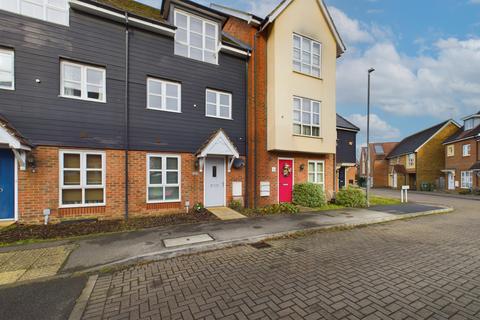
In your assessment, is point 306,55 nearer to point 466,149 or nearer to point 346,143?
point 346,143

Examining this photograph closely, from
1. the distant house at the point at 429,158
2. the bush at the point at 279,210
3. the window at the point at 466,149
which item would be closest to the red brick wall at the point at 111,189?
the bush at the point at 279,210

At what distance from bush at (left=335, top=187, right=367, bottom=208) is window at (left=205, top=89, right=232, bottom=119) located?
7731 millimetres

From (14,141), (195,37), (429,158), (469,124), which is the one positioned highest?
(195,37)

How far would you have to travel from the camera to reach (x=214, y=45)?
1061 cm

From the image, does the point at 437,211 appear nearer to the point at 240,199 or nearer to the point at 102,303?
the point at 240,199

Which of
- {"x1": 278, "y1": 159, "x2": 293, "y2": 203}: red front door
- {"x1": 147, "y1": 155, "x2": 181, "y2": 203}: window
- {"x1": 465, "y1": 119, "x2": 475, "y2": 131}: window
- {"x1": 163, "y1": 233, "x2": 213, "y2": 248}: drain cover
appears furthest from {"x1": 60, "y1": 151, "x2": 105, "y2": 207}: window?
{"x1": 465, "y1": 119, "x2": 475, "y2": 131}: window

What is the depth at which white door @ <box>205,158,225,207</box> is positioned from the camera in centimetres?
1033

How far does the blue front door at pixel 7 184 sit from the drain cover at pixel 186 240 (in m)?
5.54

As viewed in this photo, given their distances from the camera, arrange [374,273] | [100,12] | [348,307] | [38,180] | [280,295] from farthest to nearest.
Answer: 1. [100,12]
2. [38,180]
3. [374,273]
4. [280,295]
5. [348,307]

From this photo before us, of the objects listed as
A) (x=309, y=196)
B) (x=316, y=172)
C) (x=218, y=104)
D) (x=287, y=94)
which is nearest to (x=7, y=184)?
(x=218, y=104)

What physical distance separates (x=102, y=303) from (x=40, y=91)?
25.0 feet

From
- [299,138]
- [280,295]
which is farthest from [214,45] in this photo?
[280,295]

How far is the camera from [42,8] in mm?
7633

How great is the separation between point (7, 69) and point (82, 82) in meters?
2.04
